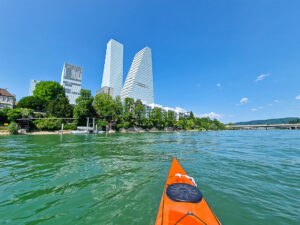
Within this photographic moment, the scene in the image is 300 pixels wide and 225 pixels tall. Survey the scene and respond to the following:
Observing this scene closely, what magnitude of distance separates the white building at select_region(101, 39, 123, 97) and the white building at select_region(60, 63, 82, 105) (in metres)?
27.1

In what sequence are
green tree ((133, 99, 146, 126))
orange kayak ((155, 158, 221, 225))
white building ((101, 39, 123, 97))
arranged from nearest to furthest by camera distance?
orange kayak ((155, 158, 221, 225)), green tree ((133, 99, 146, 126)), white building ((101, 39, 123, 97))

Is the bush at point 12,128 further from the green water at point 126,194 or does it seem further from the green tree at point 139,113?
the green tree at point 139,113

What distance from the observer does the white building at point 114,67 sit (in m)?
112

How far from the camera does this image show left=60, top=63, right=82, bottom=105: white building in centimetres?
8199

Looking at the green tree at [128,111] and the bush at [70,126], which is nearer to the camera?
the bush at [70,126]

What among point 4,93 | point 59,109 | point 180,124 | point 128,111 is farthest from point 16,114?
point 180,124

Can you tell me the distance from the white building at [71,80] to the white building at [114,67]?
27130 mm

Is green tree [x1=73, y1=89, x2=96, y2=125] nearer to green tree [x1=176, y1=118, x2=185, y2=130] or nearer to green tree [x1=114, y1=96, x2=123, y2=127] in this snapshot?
green tree [x1=114, y1=96, x2=123, y2=127]

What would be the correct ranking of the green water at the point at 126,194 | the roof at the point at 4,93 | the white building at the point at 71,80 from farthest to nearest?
the white building at the point at 71,80 < the roof at the point at 4,93 < the green water at the point at 126,194

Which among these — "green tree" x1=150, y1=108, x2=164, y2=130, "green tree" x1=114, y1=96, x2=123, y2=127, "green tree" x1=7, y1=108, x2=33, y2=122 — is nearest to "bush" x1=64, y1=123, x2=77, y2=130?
"green tree" x1=7, y1=108, x2=33, y2=122

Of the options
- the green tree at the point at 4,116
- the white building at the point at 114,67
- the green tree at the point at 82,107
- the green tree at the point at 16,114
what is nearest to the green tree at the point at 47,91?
the green tree at the point at 82,107

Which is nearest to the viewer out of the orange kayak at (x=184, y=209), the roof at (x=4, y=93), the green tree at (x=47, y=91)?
the orange kayak at (x=184, y=209)

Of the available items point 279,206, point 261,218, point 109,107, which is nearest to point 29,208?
point 261,218

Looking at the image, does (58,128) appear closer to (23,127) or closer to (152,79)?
(23,127)
